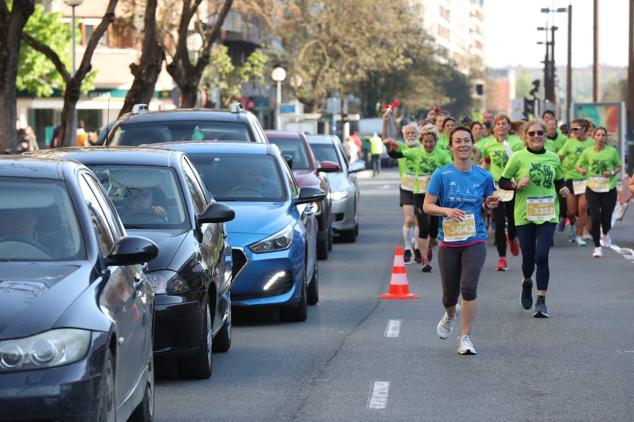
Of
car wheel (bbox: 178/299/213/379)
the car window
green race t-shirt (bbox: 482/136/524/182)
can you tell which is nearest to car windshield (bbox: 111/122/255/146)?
green race t-shirt (bbox: 482/136/524/182)

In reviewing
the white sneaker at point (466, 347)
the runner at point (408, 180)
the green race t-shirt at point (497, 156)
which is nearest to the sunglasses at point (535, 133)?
the white sneaker at point (466, 347)

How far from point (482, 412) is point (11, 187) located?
301 cm

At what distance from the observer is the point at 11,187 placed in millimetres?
7488

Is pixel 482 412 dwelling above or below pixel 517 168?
below

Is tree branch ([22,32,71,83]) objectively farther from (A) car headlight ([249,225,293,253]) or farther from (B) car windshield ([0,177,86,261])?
(B) car windshield ([0,177,86,261])

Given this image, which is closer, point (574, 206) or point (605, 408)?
point (605, 408)

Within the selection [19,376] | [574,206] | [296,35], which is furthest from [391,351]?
[296,35]

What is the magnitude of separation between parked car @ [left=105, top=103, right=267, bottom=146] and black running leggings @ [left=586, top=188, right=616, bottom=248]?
5635mm

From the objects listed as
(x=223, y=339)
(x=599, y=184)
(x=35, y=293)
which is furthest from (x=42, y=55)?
(x=35, y=293)

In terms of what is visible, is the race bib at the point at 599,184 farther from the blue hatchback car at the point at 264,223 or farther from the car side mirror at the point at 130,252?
the car side mirror at the point at 130,252

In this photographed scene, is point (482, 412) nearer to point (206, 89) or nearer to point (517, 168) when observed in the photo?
point (517, 168)

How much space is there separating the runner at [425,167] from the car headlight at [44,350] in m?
12.5

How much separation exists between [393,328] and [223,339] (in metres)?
2.08

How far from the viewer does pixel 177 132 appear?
57.4ft
